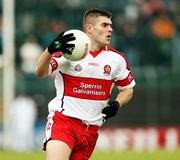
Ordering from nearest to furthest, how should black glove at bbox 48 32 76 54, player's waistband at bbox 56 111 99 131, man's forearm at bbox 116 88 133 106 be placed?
black glove at bbox 48 32 76 54 < player's waistband at bbox 56 111 99 131 < man's forearm at bbox 116 88 133 106

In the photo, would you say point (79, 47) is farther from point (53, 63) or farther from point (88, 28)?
point (88, 28)

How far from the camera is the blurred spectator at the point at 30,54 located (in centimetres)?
2183

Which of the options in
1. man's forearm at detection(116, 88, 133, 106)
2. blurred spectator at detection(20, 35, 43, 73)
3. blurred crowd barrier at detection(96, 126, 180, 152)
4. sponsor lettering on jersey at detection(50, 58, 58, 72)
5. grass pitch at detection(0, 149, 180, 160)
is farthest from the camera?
blurred spectator at detection(20, 35, 43, 73)

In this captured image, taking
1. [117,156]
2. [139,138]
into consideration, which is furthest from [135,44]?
[117,156]

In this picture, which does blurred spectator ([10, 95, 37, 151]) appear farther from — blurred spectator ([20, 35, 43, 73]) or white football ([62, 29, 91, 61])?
white football ([62, 29, 91, 61])

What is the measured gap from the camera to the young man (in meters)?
9.47

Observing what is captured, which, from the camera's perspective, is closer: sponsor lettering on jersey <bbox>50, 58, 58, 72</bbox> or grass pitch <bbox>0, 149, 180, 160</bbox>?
sponsor lettering on jersey <bbox>50, 58, 58, 72</bbox>

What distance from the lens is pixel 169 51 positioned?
22.0 m

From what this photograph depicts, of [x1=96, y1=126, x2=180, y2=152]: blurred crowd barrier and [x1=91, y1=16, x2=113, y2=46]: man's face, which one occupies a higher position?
[x1=91, y1=16, x2=113, y2=46]: man's face

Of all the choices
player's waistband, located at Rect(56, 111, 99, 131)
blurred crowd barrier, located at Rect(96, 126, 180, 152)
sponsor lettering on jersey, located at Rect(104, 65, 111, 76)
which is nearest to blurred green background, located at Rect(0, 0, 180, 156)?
blurred crowd barrier, located at Rect(96, 126, 180, 152)

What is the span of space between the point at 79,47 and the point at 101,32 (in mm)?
796

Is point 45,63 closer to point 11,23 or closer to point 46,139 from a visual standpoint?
point 46,139

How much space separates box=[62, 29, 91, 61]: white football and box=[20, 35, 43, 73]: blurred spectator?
12.5 m

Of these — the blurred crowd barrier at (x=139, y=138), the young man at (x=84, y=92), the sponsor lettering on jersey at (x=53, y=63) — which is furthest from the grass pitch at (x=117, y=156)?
the sponsor lettering on jersey at (x=53, y=63)
